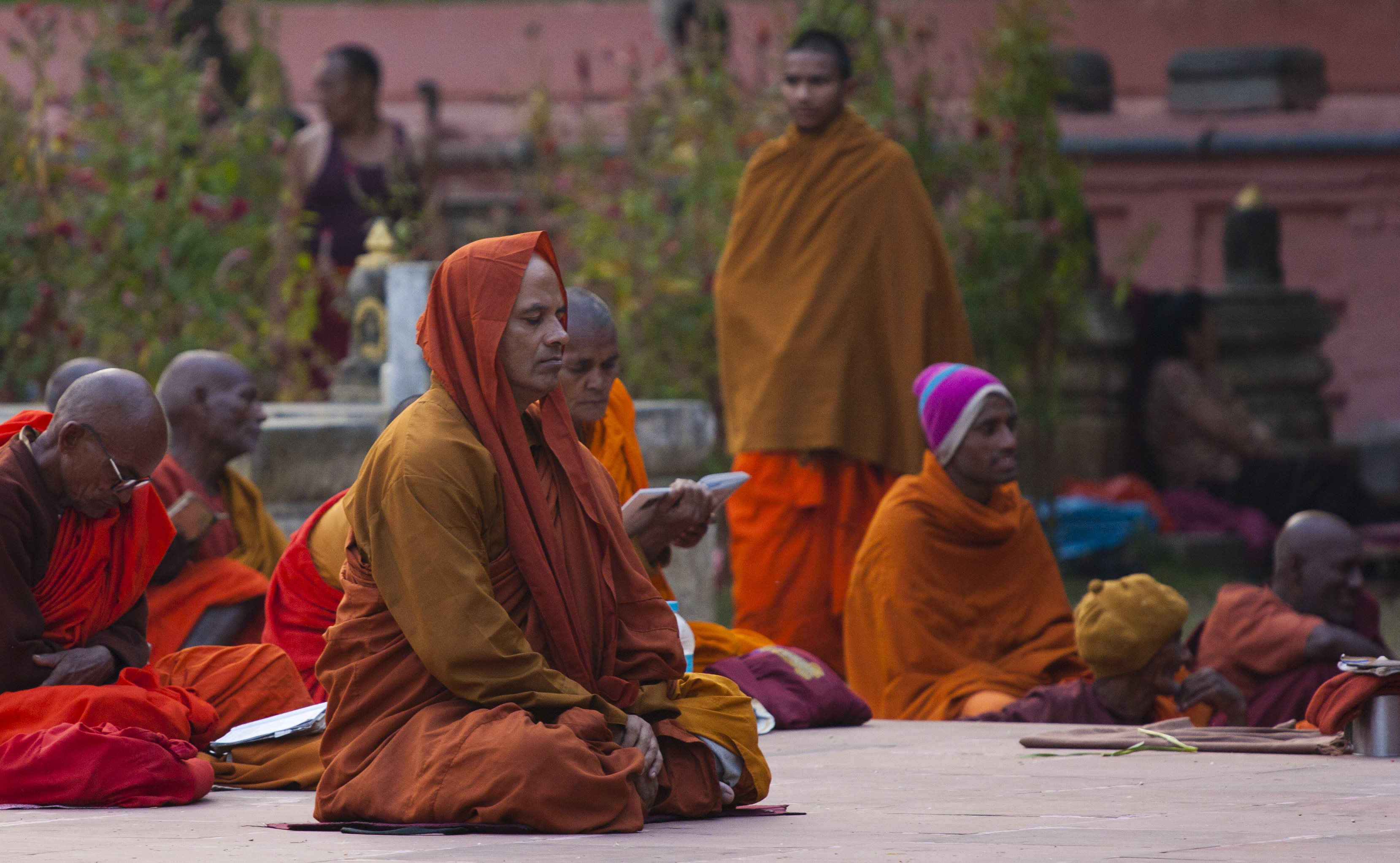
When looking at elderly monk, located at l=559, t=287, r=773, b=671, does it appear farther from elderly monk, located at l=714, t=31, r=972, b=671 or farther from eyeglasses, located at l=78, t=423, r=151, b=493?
elderly monk, located at l=714, t=31, r=972, b=671

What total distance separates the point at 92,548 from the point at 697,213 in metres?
5.30

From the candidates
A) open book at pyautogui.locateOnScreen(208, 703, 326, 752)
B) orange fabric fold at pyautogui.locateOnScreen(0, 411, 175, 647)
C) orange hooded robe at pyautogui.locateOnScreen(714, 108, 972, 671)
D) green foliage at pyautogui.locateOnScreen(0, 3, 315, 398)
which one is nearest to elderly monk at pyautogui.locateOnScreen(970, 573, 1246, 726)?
orange hooded robe at pyautogui.locateOnScreen(714, 108, 972, 671)

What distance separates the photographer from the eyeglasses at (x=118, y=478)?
4.97 m

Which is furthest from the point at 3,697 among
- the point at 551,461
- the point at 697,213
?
the point at 697,213

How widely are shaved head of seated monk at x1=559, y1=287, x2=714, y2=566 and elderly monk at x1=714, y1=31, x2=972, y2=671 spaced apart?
1901 millimetres

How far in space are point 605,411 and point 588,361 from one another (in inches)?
7.0

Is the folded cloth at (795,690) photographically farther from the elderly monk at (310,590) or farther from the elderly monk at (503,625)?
the elderly monk at (503,625)

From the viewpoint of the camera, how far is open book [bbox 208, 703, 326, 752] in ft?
16.9

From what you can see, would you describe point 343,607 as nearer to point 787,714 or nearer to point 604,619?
point 604,619

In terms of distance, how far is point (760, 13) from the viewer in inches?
656

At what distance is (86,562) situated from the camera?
5055mm

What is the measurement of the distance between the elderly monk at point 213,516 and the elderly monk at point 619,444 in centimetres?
105

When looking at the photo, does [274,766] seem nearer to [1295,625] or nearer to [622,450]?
[622,450]

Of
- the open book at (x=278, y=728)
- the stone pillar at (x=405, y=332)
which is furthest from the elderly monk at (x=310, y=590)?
the stone pillar at (x=405, y=332)
